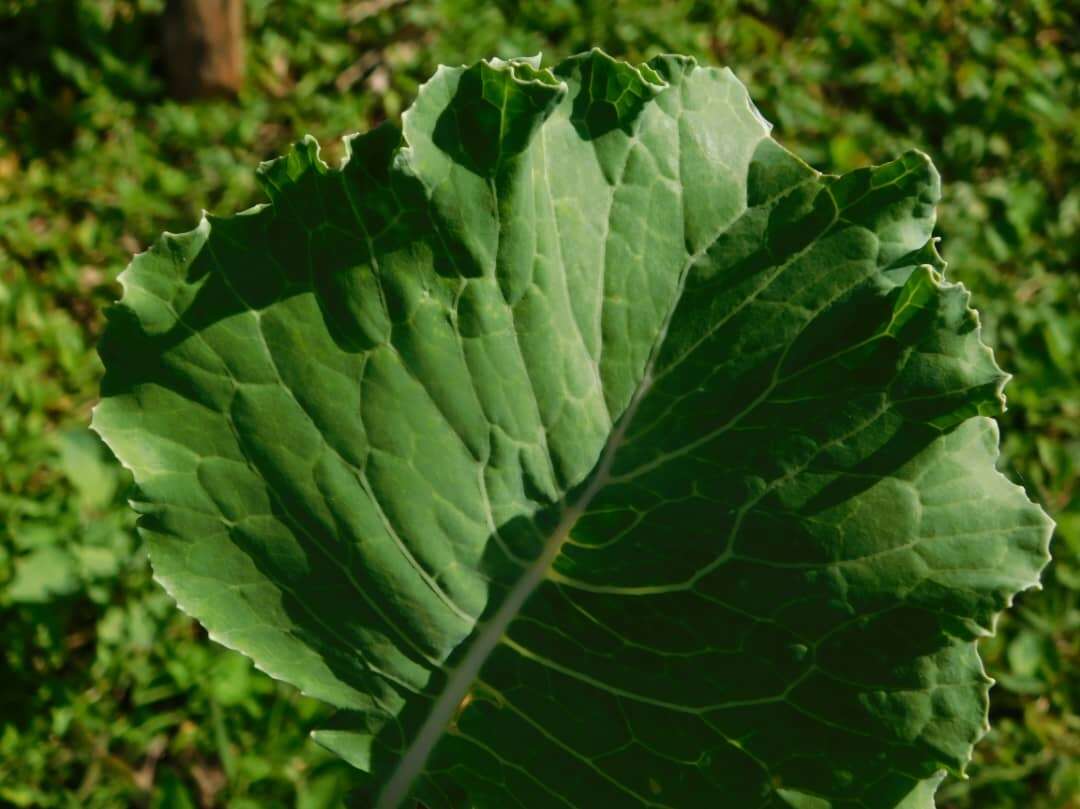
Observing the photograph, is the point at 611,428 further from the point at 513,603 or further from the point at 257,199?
the point at 257,199

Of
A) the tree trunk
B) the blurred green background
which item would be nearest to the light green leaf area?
the blurred green background

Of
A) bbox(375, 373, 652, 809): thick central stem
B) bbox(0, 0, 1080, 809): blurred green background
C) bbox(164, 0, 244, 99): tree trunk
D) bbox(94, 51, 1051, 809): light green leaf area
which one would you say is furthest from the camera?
bbox(164, 0, 244, 99): tree trunk

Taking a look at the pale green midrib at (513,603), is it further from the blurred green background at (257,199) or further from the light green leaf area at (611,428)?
the blurred green background at (257,199)

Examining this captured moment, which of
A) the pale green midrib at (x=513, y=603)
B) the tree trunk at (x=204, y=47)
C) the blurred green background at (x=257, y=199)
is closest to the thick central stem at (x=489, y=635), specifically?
the pale green midrib at (x=513, y=603)

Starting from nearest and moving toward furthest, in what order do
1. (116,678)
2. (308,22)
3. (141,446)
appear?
(141,446) < (116,678) < (308,22)

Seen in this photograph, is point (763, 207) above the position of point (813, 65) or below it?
above

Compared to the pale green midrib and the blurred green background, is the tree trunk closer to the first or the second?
the blurred green background

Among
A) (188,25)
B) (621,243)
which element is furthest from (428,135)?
(188,25)

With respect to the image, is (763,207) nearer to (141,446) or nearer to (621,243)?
(621,243)
